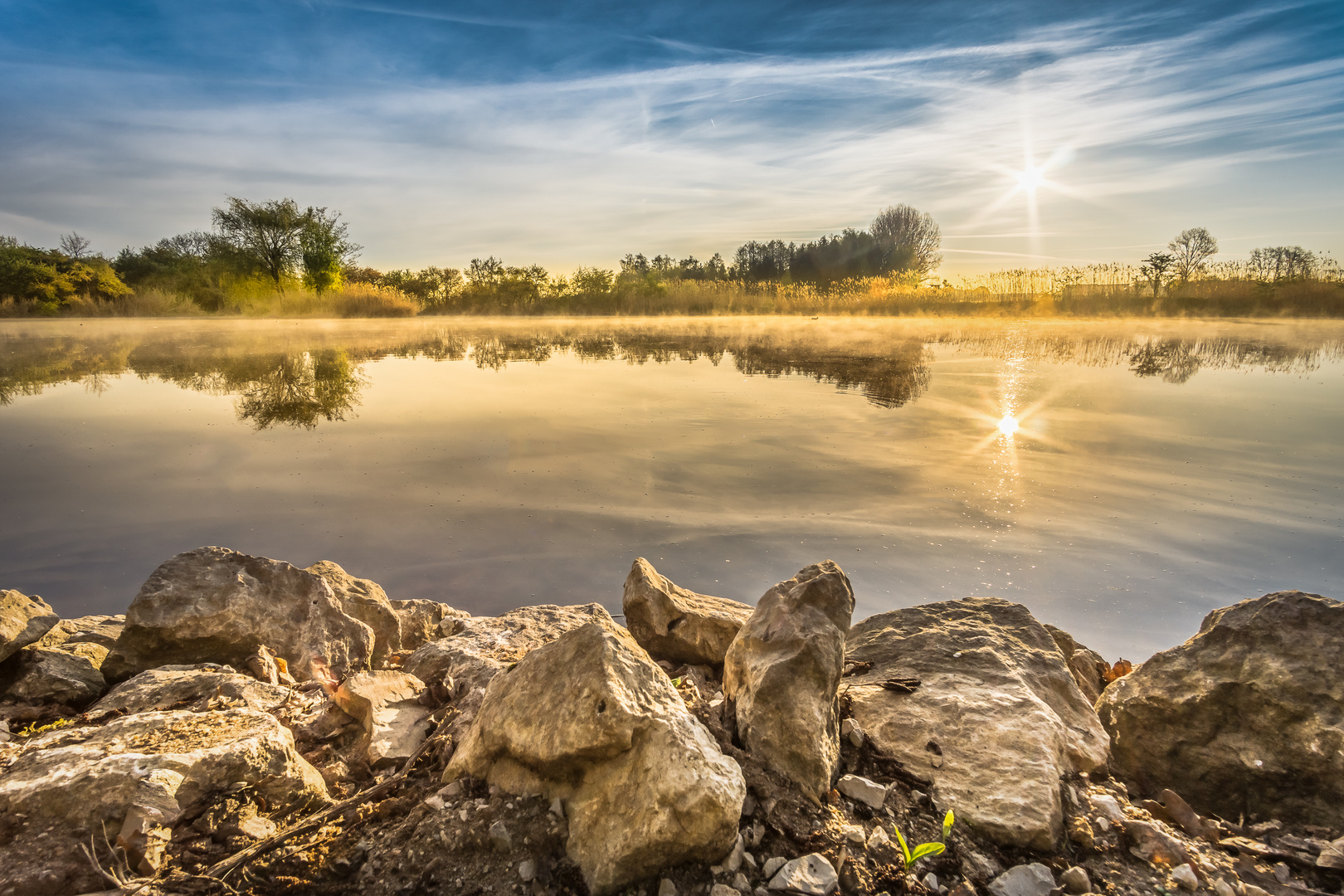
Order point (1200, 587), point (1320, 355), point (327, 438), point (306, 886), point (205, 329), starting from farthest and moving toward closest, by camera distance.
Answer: point (205, 329), point (1320, 355), point (327, 438), point (1200, 587), point (306, 886)

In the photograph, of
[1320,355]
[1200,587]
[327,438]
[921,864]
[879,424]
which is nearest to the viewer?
[921,864]

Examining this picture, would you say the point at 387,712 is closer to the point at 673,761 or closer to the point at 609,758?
the point at 609,758

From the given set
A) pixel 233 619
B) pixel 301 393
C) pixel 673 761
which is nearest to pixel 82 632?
pixel 233 619

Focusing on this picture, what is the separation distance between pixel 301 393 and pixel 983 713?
47.5ft

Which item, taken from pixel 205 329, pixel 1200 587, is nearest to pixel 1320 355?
pixel 1200 587

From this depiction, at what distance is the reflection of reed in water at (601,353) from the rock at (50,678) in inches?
326

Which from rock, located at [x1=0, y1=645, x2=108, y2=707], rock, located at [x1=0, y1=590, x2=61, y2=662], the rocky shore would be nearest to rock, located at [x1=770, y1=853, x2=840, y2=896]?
the rocky shore

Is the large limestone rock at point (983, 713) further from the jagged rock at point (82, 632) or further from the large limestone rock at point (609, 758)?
the jagged rock at point (82, 632)

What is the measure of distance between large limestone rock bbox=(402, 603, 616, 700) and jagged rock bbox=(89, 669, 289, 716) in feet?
2.14

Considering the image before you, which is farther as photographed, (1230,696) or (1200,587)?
(1200,587)

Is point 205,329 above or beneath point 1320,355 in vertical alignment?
above

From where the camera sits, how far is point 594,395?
12.4m

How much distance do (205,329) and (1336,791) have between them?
42.5m

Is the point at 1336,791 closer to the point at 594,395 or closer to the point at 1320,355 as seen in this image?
the point at 594,395
